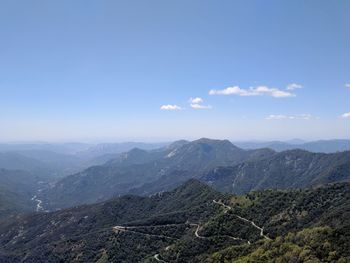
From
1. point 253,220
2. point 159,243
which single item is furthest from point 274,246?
point 159,243

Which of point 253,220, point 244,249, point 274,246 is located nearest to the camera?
point 274,246

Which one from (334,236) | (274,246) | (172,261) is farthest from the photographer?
(172,261)

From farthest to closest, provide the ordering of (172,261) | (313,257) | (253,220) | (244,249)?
(253,220) < (172,261) < (244,249) < (313,257)

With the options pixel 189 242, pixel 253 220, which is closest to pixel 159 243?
pixel 189 242

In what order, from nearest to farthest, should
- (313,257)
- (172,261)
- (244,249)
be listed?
(313,257) < (244,249) < (172,261)

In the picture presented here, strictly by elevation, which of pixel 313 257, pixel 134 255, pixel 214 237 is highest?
pixel 313 257

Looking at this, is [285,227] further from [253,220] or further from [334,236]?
[334,236]

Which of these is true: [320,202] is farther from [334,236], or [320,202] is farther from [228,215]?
[334,236]

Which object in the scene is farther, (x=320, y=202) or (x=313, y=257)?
→ (x=320, y=202)

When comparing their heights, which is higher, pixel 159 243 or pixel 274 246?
pixel 274 246
